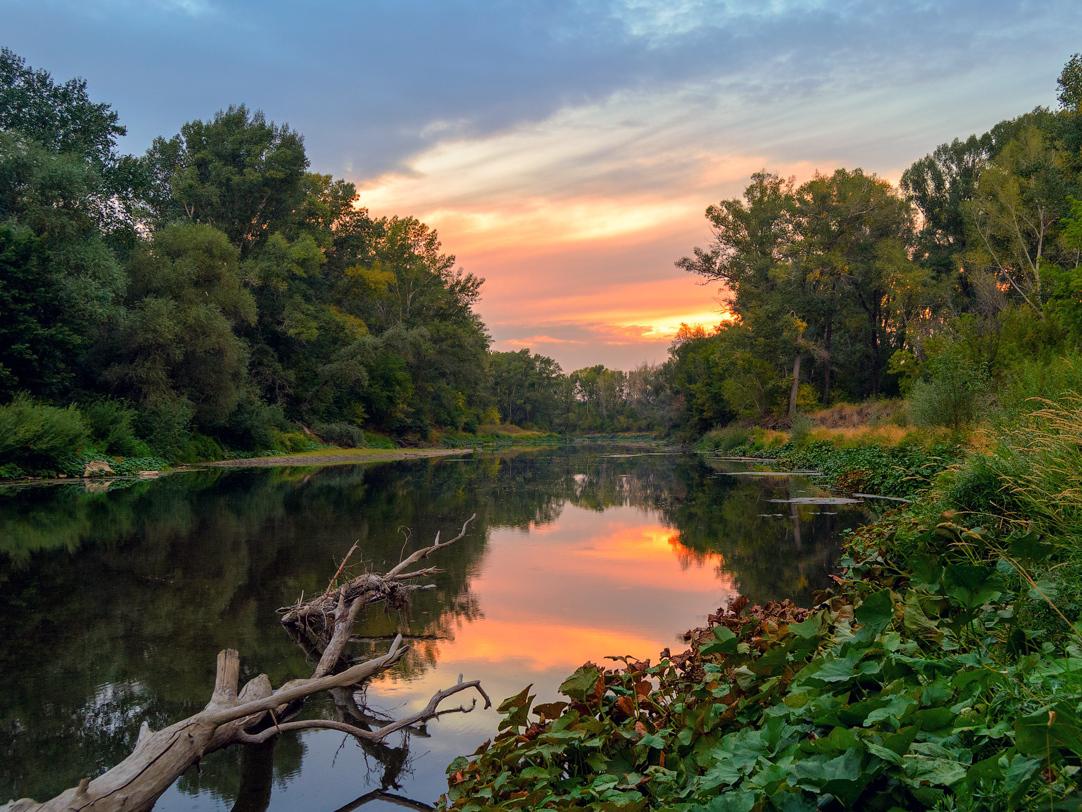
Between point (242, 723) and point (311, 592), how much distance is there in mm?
4312

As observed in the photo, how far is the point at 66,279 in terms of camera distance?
28078 mm

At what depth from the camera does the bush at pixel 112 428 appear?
2827 cm

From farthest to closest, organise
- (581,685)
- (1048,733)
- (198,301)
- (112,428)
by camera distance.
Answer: (198,301) < (112,428) < (581,685) < (1048,733)

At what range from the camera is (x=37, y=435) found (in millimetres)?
23562

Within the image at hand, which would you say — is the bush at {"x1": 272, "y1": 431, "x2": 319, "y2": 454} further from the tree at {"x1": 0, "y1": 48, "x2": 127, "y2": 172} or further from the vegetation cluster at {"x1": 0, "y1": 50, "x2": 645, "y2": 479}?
the tree at {"x1": 0, "y1": 48, "x2": 127, "y2": 172}

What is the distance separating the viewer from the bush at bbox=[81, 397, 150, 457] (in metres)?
28.3

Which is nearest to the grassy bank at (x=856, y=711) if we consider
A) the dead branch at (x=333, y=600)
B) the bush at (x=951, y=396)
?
the dead branch at (x=333, y=600)

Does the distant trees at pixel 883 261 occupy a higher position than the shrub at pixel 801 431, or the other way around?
the distant trees at pixel 883 261

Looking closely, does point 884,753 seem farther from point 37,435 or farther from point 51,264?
point 51,264

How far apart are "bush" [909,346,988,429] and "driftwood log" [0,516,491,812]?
58.3 feet

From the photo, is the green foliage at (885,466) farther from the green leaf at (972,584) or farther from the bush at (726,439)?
the bush at (726,439)

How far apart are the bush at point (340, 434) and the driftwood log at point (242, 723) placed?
149ft

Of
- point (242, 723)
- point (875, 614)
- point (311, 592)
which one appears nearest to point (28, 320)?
point (311, 592)

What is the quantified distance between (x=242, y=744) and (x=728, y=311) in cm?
5224
